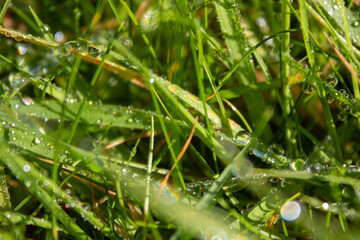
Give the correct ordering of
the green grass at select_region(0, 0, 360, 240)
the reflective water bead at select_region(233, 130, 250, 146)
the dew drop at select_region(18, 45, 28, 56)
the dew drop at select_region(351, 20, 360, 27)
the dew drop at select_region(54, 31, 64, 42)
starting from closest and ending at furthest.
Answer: the green grass at select_region(0, 0, 360, 240)
the reflective water bead at select_region(233, 130, 250, 146)
the dew drop at select_region(351, 20, 360, 27)
the dew drop at select_region(18, 45, 28, 56)
the dew drop at select_region(54, 31, 64, 42)

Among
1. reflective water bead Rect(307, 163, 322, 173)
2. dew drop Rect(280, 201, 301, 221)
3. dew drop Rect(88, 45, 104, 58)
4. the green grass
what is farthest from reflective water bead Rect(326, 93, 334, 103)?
dew drop Rect(88, 45, 104, 58)

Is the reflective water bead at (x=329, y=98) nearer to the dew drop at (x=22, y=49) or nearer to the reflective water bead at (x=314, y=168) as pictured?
the reflective water bead at (x=314, y=168)

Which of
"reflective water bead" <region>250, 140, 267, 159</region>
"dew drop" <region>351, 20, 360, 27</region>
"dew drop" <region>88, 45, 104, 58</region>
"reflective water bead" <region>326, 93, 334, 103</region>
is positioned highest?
"dew drop" <region>88, 45, 104, 58</region>

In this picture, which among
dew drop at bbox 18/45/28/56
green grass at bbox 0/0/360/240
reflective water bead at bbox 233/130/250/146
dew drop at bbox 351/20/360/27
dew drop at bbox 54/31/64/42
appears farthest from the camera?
dew drop at bbox 54/31/64/42

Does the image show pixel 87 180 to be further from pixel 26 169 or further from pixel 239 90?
pixel 239 90

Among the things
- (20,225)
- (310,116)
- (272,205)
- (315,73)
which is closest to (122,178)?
(20,225)

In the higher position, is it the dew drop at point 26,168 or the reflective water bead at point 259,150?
the dew drop at point 26,168

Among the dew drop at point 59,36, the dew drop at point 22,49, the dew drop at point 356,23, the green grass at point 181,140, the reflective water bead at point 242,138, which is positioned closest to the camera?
the green grass at point 181,140

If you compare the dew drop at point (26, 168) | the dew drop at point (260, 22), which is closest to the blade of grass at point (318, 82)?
the dew drop at point (260, 22)

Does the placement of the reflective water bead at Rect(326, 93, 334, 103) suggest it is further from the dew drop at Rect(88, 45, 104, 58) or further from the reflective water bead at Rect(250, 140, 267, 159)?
the dew drop at Rect(88, 45, 104, 58)

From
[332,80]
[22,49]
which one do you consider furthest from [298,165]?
[22,49]
